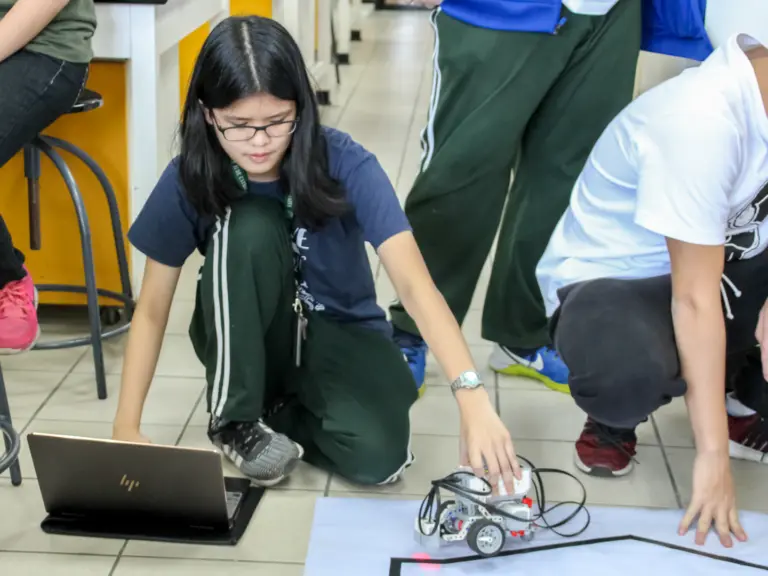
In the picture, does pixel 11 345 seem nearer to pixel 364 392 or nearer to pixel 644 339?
pixel 364 392

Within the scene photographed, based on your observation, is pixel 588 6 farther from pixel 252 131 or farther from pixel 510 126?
pixel 252 131

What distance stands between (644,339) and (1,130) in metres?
1.12

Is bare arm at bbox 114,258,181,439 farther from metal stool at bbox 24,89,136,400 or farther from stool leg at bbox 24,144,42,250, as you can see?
stool leg at bbox 24,144,42,250

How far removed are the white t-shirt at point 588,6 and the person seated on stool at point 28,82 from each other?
86 cm

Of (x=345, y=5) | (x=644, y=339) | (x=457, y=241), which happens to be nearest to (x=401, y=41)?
(x=345, y=5)

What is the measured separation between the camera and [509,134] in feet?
5.82

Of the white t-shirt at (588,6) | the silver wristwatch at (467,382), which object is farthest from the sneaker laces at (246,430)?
the white t-shirt at (588,6)

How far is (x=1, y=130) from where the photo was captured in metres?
1.78

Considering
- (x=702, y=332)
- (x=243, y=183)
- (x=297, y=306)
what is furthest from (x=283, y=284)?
(x=702, y=332)

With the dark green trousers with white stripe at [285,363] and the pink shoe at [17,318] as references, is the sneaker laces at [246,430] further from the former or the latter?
the pink shoe at [17,318]

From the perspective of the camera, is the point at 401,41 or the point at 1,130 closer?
the point at 1,130

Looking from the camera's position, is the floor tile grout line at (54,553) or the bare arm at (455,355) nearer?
the bare arm at (455,355)

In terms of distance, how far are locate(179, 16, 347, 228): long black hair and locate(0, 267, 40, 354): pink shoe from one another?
18.4 inches

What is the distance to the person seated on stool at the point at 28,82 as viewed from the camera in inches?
70.3
